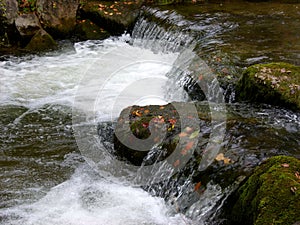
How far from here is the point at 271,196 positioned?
3191 mm

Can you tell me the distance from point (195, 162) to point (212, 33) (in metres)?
5.50

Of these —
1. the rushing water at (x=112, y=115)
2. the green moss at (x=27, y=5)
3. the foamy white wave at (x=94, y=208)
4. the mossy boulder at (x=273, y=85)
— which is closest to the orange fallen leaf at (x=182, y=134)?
the rushing water at (x=112, y=115)

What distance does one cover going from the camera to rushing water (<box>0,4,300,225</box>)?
4434mm

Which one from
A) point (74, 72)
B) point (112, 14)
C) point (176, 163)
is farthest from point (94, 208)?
point (112, 14)

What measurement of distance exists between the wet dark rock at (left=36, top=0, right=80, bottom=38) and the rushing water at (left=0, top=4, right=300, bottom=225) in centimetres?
77

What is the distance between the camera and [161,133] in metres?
5.19

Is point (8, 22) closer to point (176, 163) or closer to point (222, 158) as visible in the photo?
point (176, 163)

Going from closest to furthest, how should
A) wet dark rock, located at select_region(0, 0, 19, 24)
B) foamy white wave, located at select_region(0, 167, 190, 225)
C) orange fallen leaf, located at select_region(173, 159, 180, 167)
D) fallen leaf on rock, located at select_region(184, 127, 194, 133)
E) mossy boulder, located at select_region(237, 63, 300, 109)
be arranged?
foamy white wave, located at select_region(0, 167, 190, 225)
orange fallen leaf, located at select_region(173, 159, 180, 167)
fallen leaf on rock, located at select_region(184, 127, 194, 133)
mossy boulder, located at select_region(237, 63, 300, 109)
wet dark rock, located at select_region(0, 0, 19, 24)

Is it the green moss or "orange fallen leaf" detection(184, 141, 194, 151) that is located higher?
the green moss

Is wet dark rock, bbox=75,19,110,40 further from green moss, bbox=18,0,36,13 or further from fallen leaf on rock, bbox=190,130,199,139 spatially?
fallen leaf on rock, bbox=190,130,199,139

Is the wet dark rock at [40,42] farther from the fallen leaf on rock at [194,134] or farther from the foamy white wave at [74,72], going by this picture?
the fallen leaf on rock at [194,134]

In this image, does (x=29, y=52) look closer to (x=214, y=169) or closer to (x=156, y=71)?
(x=156, y=71)

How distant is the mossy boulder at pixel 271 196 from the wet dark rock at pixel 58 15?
29.8 feet

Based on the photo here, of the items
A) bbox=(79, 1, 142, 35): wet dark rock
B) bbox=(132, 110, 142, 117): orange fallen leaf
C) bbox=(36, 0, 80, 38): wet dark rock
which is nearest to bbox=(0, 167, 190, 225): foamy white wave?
bbox=(132, 110, 142, 117): orange fallen leaf
